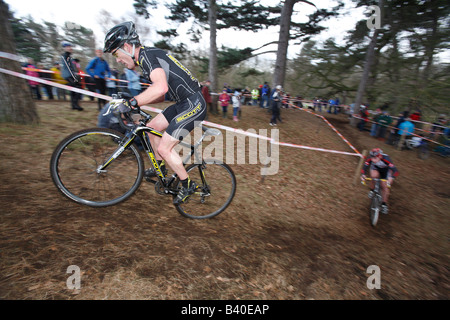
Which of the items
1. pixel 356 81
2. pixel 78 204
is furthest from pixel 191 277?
pixel 356 81

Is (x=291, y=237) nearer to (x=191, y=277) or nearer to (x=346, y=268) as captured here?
(x=346, y=268)

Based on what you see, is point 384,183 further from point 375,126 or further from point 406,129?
point 375,126

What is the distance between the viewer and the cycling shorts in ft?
9.91

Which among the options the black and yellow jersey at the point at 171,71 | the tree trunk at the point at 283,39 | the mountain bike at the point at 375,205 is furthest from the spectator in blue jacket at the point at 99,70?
the tree trunk at the point at 283,39

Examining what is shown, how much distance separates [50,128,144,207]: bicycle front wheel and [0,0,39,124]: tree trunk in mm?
2987

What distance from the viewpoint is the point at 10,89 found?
16.5 feet

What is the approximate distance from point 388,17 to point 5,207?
2151cm

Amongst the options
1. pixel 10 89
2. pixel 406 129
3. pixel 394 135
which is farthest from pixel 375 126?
pixel 10 89

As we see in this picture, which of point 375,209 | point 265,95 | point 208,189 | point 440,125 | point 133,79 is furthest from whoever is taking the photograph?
point 265,95

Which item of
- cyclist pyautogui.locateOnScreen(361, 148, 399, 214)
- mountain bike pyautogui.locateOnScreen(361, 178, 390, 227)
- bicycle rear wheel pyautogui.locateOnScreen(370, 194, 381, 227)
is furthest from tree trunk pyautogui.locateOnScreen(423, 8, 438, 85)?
bicycle rear wheel pyautogui.locateOnScreen(370, 194, 381, 227)

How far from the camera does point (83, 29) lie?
39812 millimetres

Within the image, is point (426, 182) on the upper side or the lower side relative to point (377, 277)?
lower

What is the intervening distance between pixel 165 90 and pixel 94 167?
1716 mm
